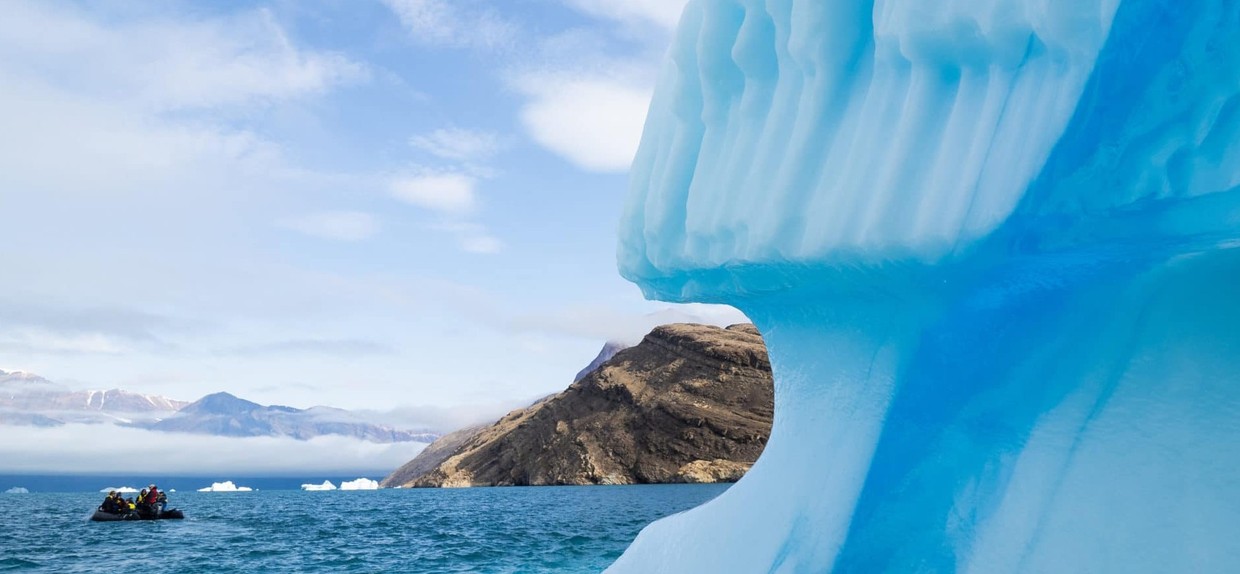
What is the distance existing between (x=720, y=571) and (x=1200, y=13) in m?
3.60

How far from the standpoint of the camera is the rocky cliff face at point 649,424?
87625mm

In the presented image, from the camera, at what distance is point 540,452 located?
96062mm

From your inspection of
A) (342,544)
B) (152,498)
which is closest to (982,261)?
(342,544)

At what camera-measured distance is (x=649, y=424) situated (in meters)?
92.8

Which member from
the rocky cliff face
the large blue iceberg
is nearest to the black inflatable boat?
the large blue iceberg

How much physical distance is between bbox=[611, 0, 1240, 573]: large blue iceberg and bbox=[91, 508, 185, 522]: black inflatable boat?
126 ft

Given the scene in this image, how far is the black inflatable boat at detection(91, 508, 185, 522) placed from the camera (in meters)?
37.0

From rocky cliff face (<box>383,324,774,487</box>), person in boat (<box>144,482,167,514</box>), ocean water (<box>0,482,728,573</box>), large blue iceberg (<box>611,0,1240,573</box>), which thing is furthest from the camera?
rocky cliff face (<box>383,324,774,487</box>)

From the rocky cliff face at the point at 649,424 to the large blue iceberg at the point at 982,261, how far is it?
78647 millimetres

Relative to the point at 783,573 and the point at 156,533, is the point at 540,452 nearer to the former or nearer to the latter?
the point at 156,533

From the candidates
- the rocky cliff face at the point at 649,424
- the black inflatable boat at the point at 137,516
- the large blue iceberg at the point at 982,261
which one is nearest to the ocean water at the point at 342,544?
the black inflatable boat at the point at 137,516

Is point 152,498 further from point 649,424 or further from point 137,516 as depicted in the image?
point 649,424

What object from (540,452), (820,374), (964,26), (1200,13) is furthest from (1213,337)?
(540,452)

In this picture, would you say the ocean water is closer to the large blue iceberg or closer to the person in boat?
the person in boat
